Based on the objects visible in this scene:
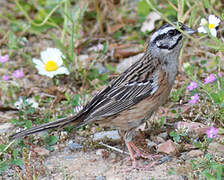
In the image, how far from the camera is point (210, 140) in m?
4.32

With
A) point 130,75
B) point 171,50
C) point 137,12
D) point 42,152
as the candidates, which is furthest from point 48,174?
point 137,12

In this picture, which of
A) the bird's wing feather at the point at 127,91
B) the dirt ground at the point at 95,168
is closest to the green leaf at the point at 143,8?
the bird's wing feather at the point at 127,91

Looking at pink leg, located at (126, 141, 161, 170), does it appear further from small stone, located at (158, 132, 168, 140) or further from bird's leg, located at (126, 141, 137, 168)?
small stone, located at (158, 132, 168, 140)

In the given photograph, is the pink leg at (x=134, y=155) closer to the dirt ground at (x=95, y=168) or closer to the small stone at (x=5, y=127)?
the dirt ground at (x=95, y=168)

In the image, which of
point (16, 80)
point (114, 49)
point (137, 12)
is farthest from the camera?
point (137, 12)

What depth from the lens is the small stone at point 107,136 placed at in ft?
16.5

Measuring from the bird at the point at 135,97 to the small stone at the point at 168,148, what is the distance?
24 cm

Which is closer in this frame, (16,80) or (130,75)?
(130,75)

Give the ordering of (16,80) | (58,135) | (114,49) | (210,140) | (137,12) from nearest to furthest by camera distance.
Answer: (210,140)
(58,135)
(16,80)
(114,49)
(137,12)

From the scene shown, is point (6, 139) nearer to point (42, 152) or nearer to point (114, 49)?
point (42, 152)

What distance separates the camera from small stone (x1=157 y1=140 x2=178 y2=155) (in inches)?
178

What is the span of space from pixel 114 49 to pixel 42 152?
2.67 m

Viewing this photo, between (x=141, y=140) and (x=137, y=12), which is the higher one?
(x=137, y=12)

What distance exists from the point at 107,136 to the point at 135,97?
2.13 feet
